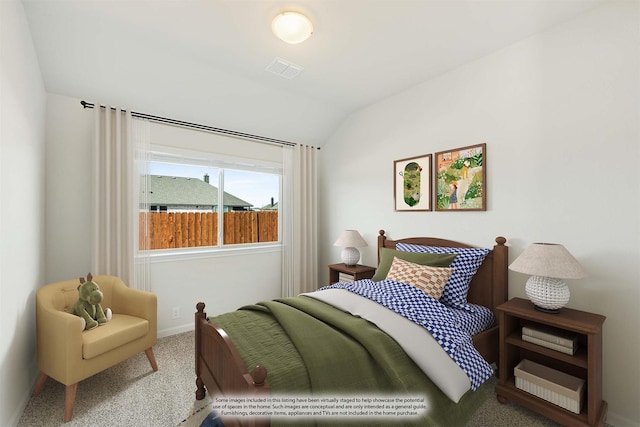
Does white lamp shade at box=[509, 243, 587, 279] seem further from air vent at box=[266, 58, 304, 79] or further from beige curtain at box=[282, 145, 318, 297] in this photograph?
beige curtain at box=[282, 145, 318, 297]

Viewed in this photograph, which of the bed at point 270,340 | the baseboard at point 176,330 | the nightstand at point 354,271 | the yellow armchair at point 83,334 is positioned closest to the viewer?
the bed at point 270,340

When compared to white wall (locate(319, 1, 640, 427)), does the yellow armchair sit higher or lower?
lower

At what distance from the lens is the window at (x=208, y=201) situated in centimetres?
313

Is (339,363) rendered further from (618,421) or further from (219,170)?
(219,170)

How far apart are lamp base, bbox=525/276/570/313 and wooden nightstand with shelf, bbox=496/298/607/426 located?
2.0 inches

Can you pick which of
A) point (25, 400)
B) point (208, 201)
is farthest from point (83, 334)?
point (208, 201)

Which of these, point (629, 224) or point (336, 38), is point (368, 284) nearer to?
point (629, 224)

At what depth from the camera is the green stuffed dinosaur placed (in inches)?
84.7

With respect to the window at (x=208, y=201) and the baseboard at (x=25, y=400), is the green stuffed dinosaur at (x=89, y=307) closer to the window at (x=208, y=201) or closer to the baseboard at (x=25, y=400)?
the baseboard at (x=25, y=400)

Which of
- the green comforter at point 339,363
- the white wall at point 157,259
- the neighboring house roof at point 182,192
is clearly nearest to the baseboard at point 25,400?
the white wall at point 157,259

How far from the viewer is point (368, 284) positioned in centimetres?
239

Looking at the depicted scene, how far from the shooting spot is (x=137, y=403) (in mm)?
1996

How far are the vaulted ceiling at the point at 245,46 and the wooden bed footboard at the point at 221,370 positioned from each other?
205cm

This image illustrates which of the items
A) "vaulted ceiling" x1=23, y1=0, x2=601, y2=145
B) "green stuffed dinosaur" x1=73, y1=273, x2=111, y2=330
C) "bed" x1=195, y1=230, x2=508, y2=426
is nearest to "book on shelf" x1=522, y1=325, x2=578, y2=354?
"bed" x1=195, y1=230, x2=508, y2=426
